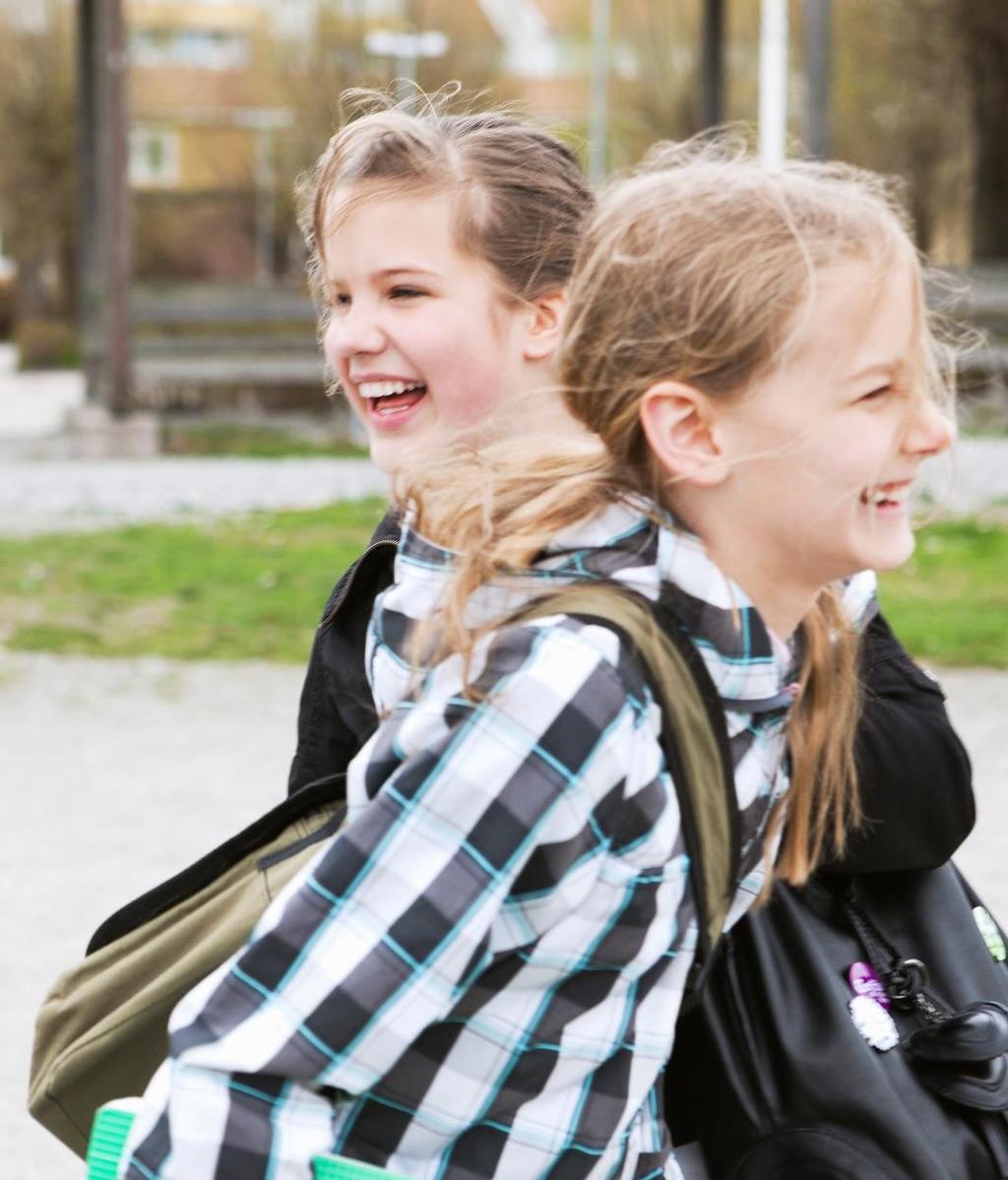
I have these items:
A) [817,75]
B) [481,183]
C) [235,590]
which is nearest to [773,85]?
[817,75]

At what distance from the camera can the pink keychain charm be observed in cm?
162

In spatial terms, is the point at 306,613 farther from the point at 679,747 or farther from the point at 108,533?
the point at 679,747

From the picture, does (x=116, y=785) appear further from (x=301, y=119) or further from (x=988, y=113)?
(x=301, y=119)

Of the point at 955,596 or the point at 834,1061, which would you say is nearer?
the point at 834,1061

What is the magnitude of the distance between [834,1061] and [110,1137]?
58 cm

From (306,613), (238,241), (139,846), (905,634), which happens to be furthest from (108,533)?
(238,241)

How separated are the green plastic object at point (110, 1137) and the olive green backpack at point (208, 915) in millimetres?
142

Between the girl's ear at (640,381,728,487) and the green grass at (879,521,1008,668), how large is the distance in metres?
5.03

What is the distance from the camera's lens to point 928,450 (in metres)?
1.42

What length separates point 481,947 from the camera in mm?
1283

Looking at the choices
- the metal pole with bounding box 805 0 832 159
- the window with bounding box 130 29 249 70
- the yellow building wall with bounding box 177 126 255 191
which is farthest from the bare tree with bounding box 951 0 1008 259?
the yellow building wall with bounding box 177 126 255 191

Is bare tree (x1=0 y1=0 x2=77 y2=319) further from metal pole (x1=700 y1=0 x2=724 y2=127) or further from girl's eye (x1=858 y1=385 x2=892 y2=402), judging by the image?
girl's eye (x1=858 y1=385 x2=892 y2=402)

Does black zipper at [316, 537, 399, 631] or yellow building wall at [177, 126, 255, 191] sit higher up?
yellow building wall at [177, 126, 255, 191]

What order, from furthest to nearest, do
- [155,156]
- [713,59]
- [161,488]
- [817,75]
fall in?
[155,156] → [713,59] → [817,75] → [161,488]
